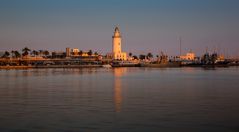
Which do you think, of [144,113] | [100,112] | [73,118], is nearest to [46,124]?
[73,118]

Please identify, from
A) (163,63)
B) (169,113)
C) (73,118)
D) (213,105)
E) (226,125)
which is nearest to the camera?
(226,125)

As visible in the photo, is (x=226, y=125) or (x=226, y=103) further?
(x=226, y=103)

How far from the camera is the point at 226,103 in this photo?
22.4 meters

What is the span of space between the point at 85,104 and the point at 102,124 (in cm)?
681

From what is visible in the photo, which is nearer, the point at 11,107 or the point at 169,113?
the point at 169,113

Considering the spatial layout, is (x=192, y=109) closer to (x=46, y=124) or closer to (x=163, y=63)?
(x=46, y=124)

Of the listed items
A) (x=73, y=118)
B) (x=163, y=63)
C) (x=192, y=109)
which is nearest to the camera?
(x=73, y=118)

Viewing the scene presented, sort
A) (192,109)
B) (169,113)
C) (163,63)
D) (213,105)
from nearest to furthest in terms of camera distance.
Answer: (169,113) < (192,109) < (213,105) < (163,63)

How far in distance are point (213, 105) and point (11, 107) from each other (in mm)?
11139

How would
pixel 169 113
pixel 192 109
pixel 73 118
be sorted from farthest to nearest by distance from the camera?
pixel 192 109, pixel 169 113, pixel 73 118

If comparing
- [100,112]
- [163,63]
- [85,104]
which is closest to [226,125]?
[100,112]

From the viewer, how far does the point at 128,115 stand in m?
18.3

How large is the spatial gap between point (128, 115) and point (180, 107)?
3837 mm

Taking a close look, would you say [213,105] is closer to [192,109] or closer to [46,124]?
[192,109]
